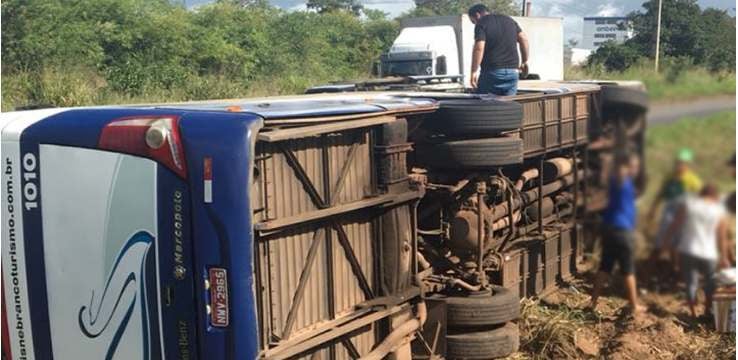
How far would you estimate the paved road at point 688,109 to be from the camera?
81 centimetres

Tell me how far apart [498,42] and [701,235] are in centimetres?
579

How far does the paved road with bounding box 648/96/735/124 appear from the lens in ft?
2.66

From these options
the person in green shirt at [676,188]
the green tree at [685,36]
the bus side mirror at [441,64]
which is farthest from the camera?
the bus side mirror at [441,64]

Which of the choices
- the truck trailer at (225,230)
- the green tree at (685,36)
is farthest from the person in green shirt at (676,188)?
the truck trailer at (225,230)

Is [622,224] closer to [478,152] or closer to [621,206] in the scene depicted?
[621,206]

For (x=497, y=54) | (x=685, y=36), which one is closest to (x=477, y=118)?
(x=497, y=54)

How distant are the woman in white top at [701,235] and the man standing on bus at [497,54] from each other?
5.62 m

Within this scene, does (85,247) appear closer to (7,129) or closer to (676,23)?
(7,129)

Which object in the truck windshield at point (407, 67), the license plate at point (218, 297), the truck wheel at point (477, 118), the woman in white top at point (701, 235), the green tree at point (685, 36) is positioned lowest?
the license plate at point (218, 297)

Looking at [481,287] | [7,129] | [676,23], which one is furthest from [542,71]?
[676,23]

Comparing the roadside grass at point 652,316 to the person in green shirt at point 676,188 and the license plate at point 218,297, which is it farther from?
the license plate at point 218,297

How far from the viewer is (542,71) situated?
13836mm

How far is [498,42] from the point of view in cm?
647

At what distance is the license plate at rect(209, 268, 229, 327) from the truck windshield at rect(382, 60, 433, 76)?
411 inches
